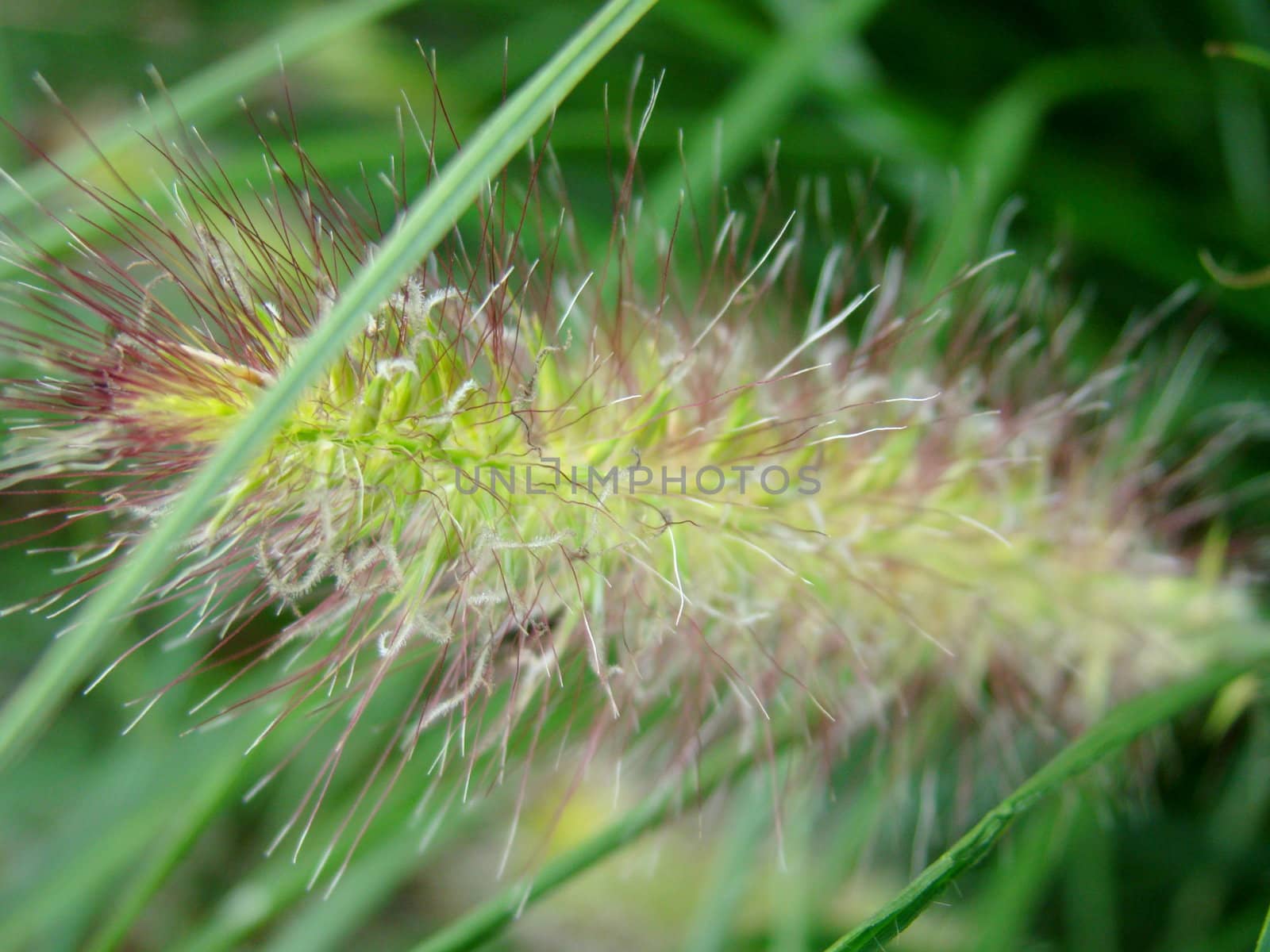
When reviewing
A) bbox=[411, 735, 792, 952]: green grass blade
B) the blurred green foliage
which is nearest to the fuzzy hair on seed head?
bbox=[411, 735, 792, 952]: green grass blade

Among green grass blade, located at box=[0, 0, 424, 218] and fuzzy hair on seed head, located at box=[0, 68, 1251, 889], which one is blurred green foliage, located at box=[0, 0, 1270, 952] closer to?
green grass blade, located at box=[0, 0, 424, 218]

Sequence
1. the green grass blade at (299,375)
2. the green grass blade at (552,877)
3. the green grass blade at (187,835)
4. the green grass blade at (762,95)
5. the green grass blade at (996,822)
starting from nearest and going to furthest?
the green grass blade at (299,375), the green grass blade at (996,822), the green grass blade at (552,877), the green grass blade at (187,835), the green grass blade at (762,95)

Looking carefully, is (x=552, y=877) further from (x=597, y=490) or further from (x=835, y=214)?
(x=835, y=214)

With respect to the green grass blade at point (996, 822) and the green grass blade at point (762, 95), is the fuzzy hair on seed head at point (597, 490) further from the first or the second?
the green grass blade at point (996, 822)

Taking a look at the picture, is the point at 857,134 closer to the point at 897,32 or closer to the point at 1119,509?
the point at 897,32

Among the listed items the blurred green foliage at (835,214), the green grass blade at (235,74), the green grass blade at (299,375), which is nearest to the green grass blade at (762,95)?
the blurred green foliage at (835,214)

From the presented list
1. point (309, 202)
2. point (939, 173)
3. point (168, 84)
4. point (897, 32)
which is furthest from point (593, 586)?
point (168, 84)
